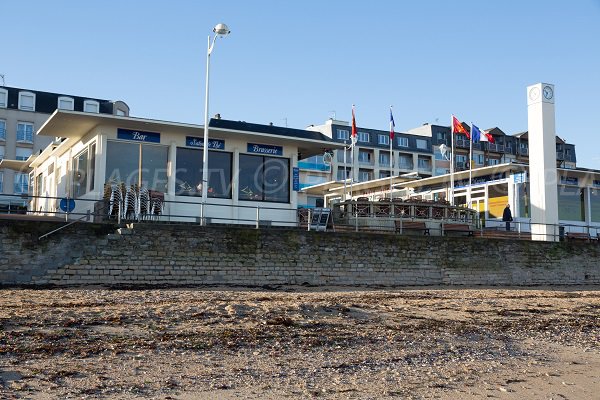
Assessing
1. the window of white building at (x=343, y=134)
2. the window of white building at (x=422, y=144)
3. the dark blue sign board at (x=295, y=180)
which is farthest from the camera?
the window of white building at (x=422, y=144)

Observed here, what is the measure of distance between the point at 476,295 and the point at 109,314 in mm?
11387

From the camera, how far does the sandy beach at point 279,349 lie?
7371 mm

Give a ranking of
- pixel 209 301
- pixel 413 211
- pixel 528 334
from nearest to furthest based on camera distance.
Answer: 1. pixel 528 334
2. pixel 209 301
3. pixel 413 211

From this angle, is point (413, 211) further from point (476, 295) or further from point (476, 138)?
point (476, 138)

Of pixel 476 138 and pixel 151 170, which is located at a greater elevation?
pixel 476 138

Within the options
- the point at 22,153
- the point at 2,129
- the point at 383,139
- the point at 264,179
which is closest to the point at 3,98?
the point at 2,129

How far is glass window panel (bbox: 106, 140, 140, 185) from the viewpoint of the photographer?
72.6 feet

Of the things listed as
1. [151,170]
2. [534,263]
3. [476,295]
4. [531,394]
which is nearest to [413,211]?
[534,263]

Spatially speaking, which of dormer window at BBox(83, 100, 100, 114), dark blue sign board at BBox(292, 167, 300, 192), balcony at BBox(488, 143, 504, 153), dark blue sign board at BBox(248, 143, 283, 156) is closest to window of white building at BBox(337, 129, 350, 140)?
balcony at BBox(488, 143, 504, 153)

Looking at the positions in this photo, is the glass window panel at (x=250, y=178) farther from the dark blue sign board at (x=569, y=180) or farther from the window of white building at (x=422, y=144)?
the window of white building at (x=422, y=144)

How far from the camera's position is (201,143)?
23.4 meters

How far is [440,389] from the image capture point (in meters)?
7.80

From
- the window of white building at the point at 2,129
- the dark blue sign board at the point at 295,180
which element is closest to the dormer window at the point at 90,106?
the window of white building at the point at 2,129

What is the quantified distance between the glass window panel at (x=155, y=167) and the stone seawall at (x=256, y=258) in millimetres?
4520
